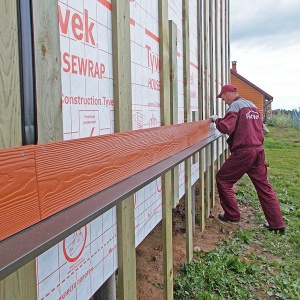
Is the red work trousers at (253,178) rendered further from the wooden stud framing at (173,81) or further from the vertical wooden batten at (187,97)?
the wooden stud framing at (173,81)

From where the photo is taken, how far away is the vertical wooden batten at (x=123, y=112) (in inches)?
74.1

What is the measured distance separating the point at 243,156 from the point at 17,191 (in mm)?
4359

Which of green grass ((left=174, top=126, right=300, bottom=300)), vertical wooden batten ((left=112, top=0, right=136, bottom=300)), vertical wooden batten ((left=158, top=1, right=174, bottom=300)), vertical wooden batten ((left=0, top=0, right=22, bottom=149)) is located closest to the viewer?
vertical wooden batten ((left=0, top=0, right=22, bottom=149))

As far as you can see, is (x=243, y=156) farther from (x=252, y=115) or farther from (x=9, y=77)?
(x=9, y=77)

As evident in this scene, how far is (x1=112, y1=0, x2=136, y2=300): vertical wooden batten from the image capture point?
188cm

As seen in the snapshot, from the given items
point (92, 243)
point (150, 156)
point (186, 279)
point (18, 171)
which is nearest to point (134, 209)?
point (150, 156)

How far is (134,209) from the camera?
2.22m

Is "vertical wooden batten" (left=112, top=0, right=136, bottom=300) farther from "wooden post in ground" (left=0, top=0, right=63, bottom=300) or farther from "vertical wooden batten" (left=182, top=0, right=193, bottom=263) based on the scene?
"vertical wooden batten" (left=182, top=0, right=193, bottom=263)

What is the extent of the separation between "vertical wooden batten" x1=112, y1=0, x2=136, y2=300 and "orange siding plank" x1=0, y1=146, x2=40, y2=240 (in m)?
0.96

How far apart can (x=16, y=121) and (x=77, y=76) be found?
537mm

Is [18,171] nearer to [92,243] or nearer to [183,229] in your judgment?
[92,243]

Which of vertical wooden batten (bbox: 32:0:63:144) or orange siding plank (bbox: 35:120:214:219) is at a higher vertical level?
vertical wooden batten (bbox: 32:0:63:144)

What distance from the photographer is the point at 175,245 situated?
4.43 m

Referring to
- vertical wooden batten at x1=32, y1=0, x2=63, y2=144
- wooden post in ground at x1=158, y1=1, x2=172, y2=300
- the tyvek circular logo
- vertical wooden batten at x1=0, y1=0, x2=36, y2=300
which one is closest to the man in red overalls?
wooden post in ground at x1=158, y1=1, x2=172, y2=300
